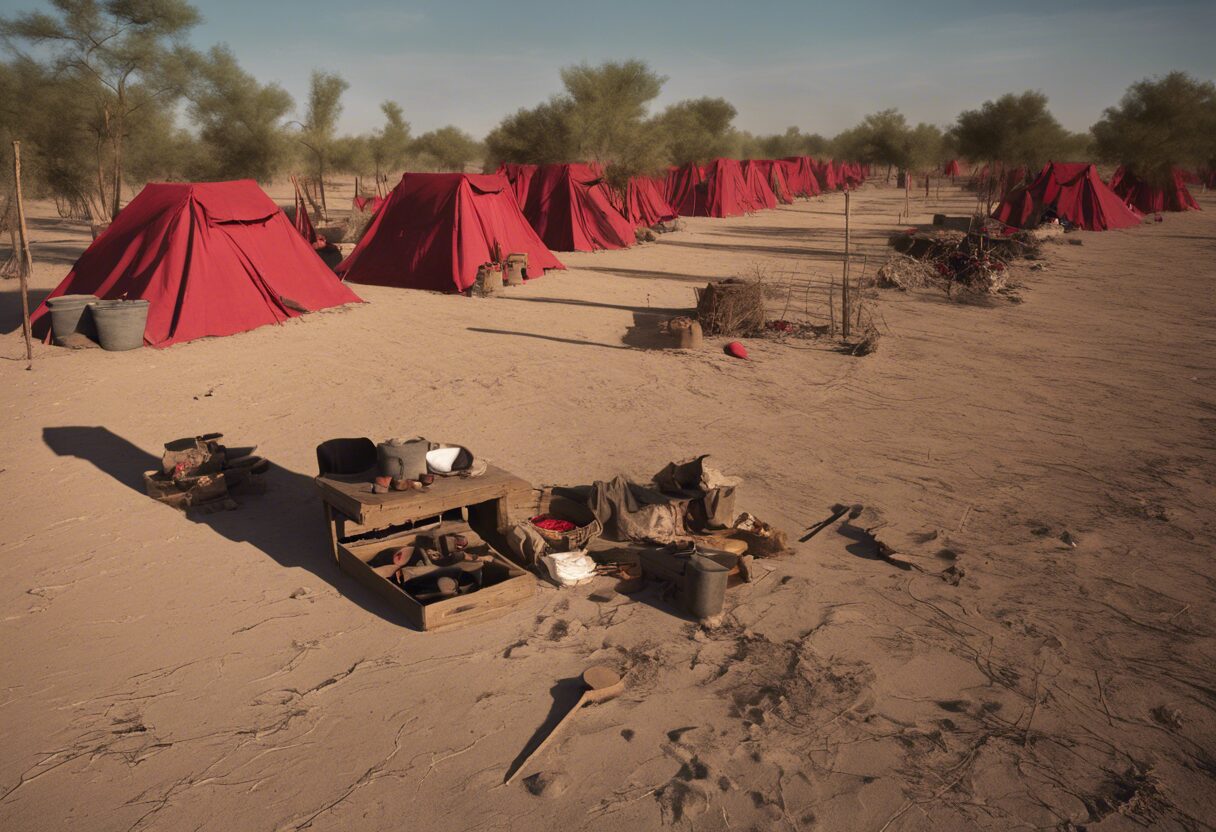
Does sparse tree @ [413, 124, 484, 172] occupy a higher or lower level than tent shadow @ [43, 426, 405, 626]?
higher

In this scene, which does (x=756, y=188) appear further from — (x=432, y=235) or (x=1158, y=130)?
(x=432, y=235)

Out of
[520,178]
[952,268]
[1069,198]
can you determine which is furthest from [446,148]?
[952,268]

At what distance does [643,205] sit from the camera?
2741 cm

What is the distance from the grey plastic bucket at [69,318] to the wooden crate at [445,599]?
274 inches

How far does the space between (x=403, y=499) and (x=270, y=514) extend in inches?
60.7

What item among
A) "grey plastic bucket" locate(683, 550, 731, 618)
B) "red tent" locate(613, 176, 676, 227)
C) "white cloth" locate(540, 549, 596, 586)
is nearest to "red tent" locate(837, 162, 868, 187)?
"red tent" locate(613, 176, 676, 227)

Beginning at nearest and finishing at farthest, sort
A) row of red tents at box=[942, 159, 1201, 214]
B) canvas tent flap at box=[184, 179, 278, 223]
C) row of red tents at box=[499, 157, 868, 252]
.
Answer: canvas tent flap at box=[184, 179, 278, 223] < row of red tents at box=[499, 157, 868, 252] < row of red tents at box=[942, 159, 1201, 214]

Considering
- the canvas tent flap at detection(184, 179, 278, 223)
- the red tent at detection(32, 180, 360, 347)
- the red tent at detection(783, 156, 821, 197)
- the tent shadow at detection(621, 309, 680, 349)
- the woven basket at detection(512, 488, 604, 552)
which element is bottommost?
the woven basket at detection(512, 488, 604, 552)

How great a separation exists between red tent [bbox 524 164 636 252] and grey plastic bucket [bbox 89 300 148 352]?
39.2 feet

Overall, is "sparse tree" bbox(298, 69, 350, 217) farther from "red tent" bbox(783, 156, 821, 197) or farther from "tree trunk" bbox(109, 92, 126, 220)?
"red tent" bbox(783, 156, 821, 197)

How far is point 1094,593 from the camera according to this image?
439 centimetres

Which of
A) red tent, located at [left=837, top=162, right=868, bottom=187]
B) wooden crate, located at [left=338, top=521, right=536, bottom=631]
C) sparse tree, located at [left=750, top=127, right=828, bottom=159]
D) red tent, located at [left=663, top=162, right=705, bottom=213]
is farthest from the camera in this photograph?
sparse tree, located at [left=750, top=127, right=828, bottom=159]

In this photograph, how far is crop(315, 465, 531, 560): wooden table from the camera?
4371 millimetres

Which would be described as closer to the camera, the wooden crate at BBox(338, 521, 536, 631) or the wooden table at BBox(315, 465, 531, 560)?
the wooden crate at BBox(338, 521, 536, 631)
